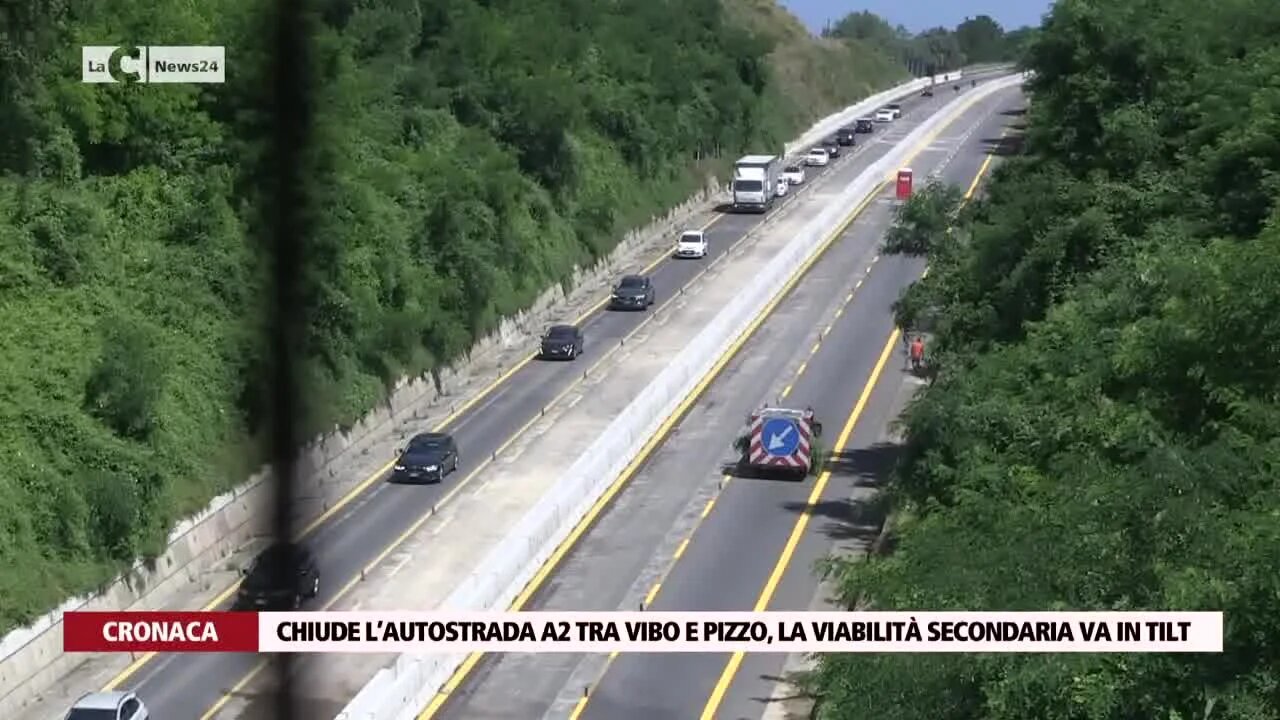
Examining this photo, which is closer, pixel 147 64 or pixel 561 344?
pixel 147 64

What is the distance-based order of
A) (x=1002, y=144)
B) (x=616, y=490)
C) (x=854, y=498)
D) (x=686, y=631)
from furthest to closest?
(x=1002, y=144), (x=854, y=498), (x=616, y=490), (x=686, y=631)

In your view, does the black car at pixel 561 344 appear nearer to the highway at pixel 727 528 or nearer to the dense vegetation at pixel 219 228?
the dense vegetation at pixel 219 228

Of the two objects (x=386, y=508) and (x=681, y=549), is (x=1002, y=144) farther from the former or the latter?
(x=681, y=549)

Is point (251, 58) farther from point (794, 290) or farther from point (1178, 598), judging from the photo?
point (794, 290)

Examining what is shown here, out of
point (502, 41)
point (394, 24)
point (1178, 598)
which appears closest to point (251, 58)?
point (1178, 598)

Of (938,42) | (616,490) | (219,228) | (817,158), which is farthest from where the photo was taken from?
(938,42)

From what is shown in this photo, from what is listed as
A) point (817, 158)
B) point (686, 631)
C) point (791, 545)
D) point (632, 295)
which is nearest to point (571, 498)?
point (791, 545)
